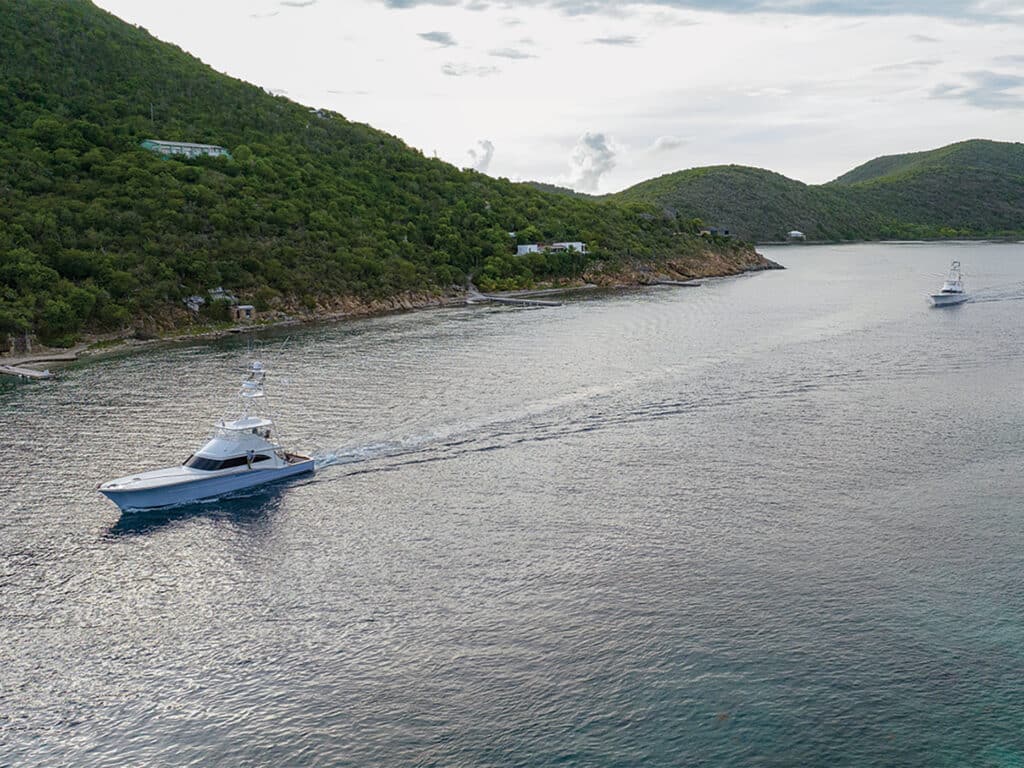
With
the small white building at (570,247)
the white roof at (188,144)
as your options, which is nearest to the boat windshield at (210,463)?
the white roof at (188,144)

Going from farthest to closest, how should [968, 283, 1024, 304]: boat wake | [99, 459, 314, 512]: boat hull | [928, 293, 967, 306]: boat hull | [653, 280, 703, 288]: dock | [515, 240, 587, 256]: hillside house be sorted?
[653, 280, 703, 288]: dock
[515, 240, 587, 256]: hillside house
[968, 283, 1024, 304]: boat wake
[928, 293, 967, 306]: boat hull
[99, 459, 314, 512]: boat hull

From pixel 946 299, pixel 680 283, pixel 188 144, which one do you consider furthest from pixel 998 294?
pixel 188 144

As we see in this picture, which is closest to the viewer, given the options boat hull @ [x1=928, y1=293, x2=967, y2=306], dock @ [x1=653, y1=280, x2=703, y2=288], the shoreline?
the shoreline

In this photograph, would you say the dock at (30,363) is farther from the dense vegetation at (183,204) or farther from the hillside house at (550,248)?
the hillside house at (550,248)

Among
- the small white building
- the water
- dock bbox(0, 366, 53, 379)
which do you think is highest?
the small white building

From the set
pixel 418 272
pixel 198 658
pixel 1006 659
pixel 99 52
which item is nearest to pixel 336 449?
pixel 198 658

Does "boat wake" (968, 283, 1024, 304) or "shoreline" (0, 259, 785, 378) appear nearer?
"shoreline" (0, 259, 785, 378)

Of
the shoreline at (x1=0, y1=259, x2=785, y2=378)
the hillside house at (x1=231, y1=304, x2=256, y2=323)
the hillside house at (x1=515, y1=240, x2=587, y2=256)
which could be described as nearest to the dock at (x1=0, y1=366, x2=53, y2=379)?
the shoreline at (x1=0, y1=259, x2=785, y2=378)

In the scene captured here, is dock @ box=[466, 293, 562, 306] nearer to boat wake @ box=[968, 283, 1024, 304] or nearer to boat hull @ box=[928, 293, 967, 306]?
boat hull @ box=[928, 293, 967, 306]

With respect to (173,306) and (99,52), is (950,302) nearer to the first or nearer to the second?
(173,306)
